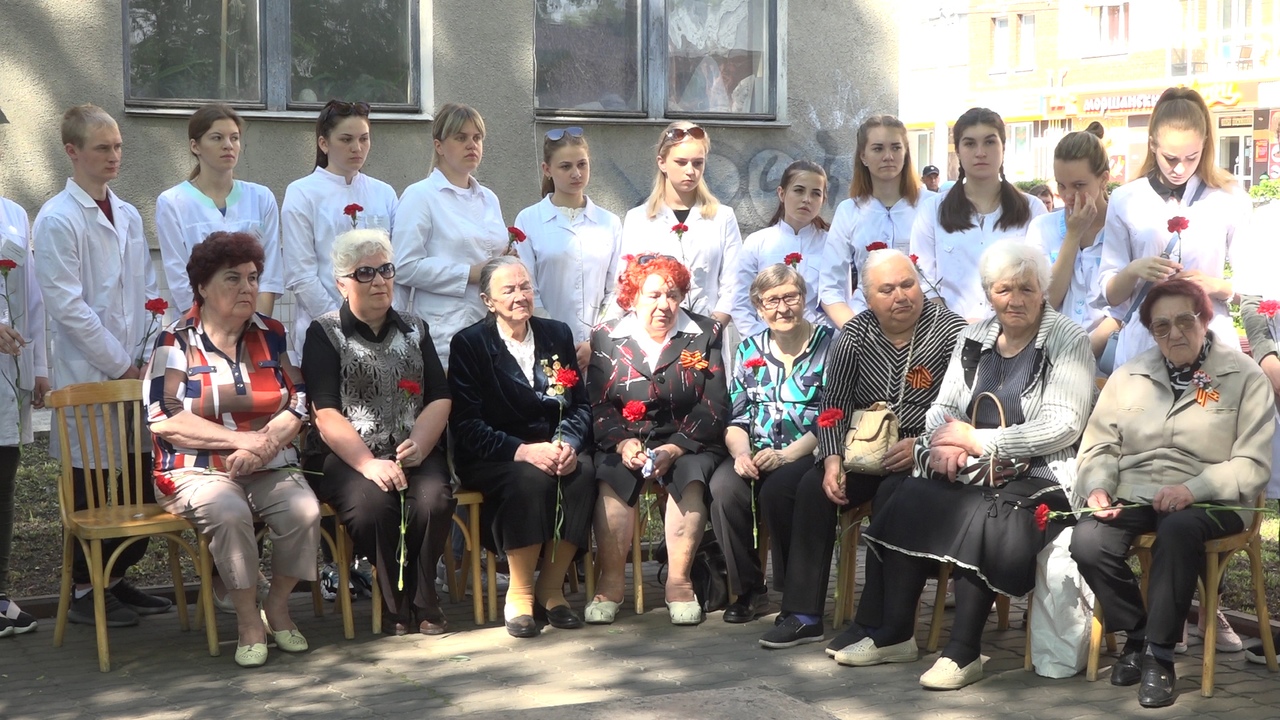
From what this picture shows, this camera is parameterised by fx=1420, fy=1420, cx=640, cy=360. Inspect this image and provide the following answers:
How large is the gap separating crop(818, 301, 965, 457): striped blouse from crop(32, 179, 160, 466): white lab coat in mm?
2925

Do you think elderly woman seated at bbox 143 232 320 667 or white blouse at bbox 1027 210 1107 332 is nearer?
elderly woman seated at bbox 143 232 320 667

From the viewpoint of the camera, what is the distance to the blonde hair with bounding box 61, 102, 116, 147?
5977mm

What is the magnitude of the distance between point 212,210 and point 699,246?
2.27 meters

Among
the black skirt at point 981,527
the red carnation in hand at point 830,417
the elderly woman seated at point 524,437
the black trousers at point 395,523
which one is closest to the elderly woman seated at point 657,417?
the elderly woman seated at point 524,437

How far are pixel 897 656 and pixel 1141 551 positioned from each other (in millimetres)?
968

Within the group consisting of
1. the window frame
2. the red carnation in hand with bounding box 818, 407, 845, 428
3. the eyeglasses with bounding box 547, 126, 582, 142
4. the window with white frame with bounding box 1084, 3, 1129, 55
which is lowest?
the red carnation in hand with bounding box 818, 407, 845, 428

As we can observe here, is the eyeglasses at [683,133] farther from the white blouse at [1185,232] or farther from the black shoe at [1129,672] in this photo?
the black shoe at [1129,672]

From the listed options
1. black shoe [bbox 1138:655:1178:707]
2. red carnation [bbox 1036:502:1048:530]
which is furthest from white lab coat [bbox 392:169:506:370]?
black shoe [bbox 1138:655:1178:707]

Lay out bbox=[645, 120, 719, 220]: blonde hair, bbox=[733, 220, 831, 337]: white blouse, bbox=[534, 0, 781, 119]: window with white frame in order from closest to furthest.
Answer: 1. bbox=[645, 120, 719, 220]: blonde hair
2. bbox=[733, 220, 831, 337]: white blouse
3. bbox=[534, 0, 781, 119]: window with white frame

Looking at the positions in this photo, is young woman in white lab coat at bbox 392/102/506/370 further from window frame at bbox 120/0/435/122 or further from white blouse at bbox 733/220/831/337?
window frame at bbox 120/0/435/122

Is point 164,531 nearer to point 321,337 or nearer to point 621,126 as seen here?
point 321,337

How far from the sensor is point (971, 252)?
6.23 metres

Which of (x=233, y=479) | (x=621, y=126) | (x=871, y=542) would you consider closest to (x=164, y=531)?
→ (x=233, y=479)

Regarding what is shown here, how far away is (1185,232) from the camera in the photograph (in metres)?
5.70
